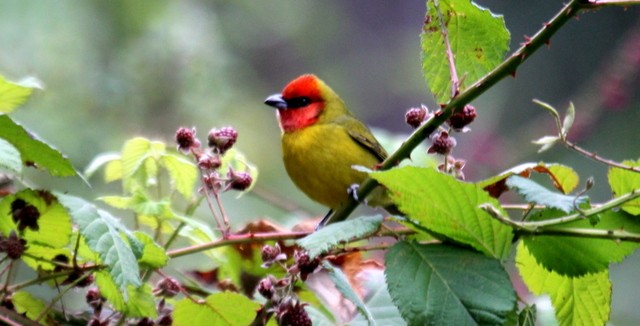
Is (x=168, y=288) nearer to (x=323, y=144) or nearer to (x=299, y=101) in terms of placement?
(x=323, y=144)

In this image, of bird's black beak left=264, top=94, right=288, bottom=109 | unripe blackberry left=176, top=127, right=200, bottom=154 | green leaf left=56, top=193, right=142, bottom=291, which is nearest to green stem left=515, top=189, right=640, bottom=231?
green leaf left=56, top=193, right=142, bottom=291

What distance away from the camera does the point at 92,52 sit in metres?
4.71

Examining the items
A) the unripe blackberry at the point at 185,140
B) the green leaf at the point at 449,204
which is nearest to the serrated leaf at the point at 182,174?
the unripe blackberry at the point at 185,140

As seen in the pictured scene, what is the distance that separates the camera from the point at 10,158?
1.07 metres

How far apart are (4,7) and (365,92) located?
4315mm

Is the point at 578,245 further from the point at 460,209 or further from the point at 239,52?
the point at 239,52

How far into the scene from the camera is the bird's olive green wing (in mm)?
2467

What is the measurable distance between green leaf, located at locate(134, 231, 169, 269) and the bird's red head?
4.70ft

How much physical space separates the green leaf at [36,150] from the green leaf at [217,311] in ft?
0.91

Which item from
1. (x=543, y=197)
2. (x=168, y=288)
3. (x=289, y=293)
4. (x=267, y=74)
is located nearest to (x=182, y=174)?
(x=168, y=288)

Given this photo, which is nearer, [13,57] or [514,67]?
[514,67]

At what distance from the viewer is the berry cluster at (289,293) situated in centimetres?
113

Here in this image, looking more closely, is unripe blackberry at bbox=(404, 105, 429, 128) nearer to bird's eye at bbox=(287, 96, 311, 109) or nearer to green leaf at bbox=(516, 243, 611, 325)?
green leaf at bbox=(516, 243, 611, 325)

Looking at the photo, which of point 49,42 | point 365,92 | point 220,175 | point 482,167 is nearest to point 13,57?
point 49,42
